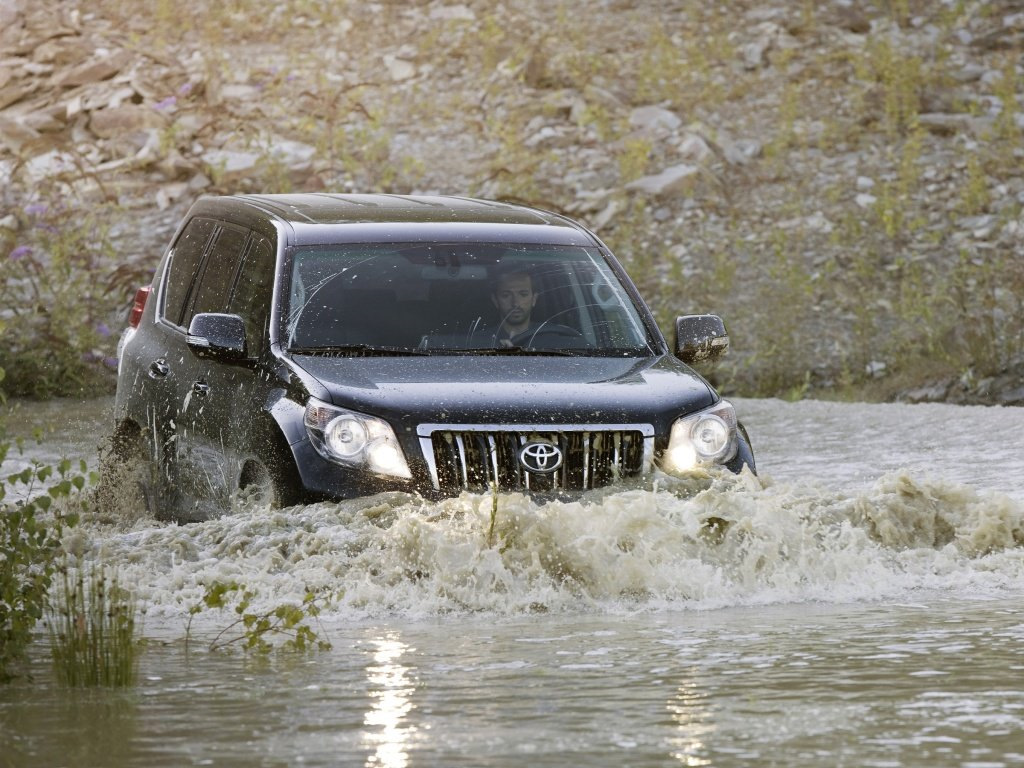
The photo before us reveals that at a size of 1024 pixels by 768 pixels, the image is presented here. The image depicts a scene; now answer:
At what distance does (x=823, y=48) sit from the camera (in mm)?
24719

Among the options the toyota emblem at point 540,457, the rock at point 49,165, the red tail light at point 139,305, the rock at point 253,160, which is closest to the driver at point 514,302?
the toyota emblem at point 540,457

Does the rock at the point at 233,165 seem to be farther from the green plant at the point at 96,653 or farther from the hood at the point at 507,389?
the green plant at the point at 96,653

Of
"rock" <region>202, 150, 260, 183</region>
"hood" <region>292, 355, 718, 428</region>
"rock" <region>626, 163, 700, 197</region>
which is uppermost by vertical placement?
"rock" <region>202, 150, 260, 183</region>

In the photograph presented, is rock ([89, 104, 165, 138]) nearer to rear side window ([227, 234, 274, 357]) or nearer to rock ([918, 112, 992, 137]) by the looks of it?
rock ([918, 112, 992, 137])

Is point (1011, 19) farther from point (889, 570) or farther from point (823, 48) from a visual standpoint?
point (889, 570)

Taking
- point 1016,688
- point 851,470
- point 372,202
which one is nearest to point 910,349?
point 851,470

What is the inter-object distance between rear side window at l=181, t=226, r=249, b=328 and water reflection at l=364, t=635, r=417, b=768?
2.79 metres

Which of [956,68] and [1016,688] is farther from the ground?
[956,68]

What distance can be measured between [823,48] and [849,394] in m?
7.61

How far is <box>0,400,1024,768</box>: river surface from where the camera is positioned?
5496 millimetres

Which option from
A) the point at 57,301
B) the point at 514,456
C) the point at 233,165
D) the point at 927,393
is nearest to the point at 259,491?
the point at 514,456

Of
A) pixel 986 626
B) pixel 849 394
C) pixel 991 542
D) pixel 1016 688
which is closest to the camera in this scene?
pixel 1016 688

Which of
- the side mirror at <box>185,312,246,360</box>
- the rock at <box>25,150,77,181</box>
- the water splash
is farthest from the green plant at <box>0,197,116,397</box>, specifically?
the water splash

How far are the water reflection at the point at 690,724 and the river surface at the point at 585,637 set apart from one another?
0.01 m
